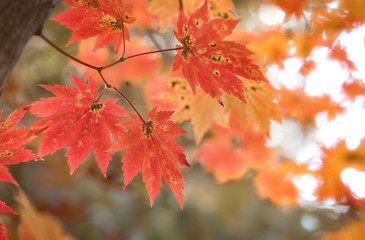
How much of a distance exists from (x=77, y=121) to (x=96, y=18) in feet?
0.86

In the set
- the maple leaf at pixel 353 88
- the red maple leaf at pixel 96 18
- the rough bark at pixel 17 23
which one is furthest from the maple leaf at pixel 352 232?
the rough bark at pixel 17 23

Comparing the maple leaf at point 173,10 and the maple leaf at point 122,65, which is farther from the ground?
the maple leaf at point 122,65

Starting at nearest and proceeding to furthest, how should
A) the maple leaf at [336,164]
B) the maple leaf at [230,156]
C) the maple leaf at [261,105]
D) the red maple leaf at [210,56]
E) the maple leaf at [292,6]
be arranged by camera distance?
the red maple leaf at [210,56] < the maple leaf at [261,105] < the maple leaf at [292,6] < the maple leaf at [336,164] < the maple leaf at [230,156]

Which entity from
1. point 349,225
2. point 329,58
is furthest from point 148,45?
point 349,225

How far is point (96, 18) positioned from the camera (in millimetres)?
720

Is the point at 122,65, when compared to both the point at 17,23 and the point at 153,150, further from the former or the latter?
the point at 153,150

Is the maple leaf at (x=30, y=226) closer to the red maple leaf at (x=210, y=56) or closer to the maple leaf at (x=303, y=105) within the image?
the red maple leaf at (x=210, y=56)

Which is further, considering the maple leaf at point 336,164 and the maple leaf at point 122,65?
the maple leaf at point 122,65

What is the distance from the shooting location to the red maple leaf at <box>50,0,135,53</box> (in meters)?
0.70

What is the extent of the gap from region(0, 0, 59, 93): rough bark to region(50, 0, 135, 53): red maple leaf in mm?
118

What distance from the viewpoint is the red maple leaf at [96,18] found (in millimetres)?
699

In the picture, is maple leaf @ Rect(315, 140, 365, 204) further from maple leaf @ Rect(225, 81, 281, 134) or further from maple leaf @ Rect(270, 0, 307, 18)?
maple leaf @ Rect(225, 81, 281, 134)

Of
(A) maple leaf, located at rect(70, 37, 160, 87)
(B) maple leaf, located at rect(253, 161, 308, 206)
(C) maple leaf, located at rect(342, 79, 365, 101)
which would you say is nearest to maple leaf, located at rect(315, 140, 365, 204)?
(B) maple leaf, located at rect(253, 161, 308, 206)

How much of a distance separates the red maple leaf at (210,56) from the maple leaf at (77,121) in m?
0.21
